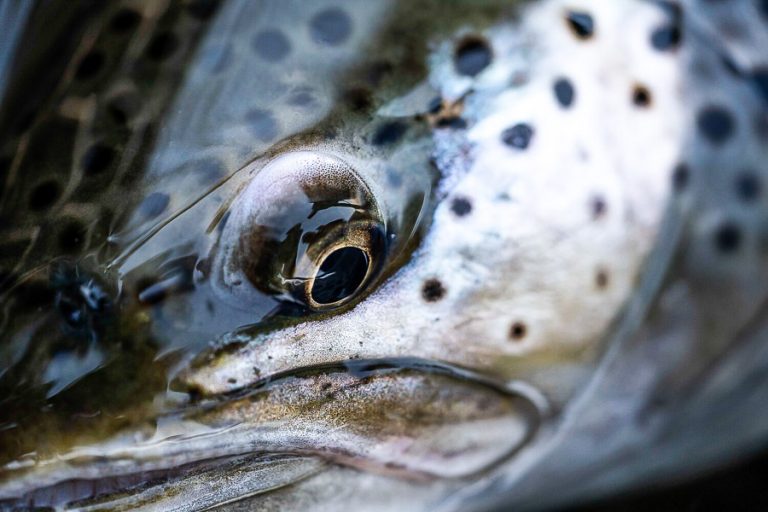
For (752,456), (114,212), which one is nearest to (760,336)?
(752,456)

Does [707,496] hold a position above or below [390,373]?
above

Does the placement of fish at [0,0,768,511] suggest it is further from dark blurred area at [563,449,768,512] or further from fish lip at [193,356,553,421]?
dark blurred area at [563,449,768,512]

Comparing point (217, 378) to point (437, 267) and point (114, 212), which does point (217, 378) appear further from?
point (437, 267)

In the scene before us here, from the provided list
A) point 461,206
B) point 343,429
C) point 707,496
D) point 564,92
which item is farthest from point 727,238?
point 343,429

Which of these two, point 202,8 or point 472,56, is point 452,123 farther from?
point 202,8

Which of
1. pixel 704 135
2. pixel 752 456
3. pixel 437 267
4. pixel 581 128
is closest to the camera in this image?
pixel 437 267

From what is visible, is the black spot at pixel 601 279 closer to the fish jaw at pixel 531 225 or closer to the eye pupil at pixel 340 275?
the fish jaw at pixel 531 225

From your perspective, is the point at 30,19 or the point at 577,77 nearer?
the point at 577,77
